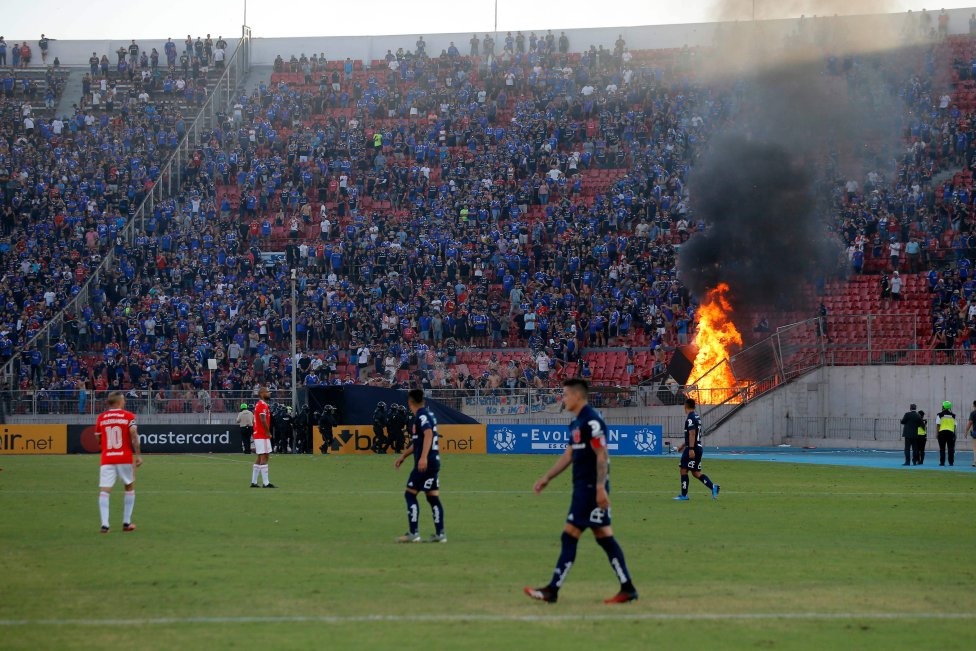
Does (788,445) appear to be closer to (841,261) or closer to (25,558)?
(841,261)

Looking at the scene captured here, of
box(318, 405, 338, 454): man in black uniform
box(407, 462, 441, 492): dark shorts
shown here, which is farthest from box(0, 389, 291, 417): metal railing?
box(407, 462, 441, 492): dark shorts

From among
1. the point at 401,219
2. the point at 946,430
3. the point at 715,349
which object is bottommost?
the point at 946,430

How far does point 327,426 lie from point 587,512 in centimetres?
3360

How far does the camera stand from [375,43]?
7400cm

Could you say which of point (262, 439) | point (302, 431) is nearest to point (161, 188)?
point (302, 431)

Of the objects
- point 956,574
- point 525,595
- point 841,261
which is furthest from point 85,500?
point 841,261

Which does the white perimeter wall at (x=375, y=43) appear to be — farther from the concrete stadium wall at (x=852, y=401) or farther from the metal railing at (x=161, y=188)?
the concrete stadium wall at (x=852, y=401)

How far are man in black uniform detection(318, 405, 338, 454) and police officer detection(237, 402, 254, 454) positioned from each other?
2.28 m

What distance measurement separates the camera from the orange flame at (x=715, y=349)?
4944 cm

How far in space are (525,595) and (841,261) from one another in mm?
42797

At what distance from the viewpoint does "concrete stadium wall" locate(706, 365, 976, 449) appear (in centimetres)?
4575

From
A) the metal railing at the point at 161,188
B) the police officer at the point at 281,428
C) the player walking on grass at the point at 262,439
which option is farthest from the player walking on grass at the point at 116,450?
the metal railing at the point at 161,188

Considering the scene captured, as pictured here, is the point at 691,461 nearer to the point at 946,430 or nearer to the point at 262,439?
the point at 262,439

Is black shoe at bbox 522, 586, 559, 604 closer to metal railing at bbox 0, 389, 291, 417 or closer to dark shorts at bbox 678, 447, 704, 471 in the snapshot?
dark shorts at bbox 678, 447, 704, 471
